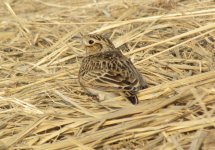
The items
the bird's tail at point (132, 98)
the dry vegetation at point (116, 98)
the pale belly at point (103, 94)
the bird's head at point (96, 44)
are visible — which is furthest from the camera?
the bird's head at point (96, 44)

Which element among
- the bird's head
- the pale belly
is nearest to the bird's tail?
the pale belly

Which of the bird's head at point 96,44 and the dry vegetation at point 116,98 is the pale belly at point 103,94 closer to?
the dry vegetation at point 116,98

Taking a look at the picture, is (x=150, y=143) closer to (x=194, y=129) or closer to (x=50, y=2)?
(x=194, y=129)

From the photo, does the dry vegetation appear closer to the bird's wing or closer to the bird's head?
the bird's wing

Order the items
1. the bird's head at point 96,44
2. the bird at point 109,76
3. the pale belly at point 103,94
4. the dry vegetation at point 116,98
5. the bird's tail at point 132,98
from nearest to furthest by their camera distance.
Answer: the dry vegetation at point 116,98 < the bird's tail at point 132,98 < the bird at point 109,76 < the pale belly at point 103,94 < the bird's head at point 96,44

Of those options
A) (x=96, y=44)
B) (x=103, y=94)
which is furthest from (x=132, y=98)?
(x=96, y=44)

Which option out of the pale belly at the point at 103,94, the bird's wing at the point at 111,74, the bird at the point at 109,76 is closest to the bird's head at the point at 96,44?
the bird at the point at 109,76

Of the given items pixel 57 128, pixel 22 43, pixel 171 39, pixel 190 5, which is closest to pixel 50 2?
pixel 22 43

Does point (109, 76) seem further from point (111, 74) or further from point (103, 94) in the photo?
point (103, 94)
